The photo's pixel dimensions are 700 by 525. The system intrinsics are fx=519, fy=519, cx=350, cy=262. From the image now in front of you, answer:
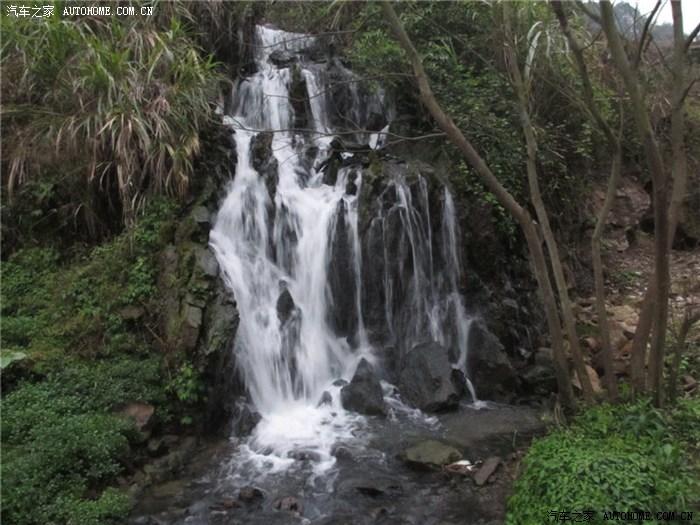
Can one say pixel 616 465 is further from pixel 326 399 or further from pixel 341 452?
pixel 326 399

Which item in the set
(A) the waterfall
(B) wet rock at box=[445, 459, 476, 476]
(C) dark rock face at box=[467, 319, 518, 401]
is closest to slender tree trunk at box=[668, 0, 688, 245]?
(B) wet rock at box=[445, 459, 476, 476]

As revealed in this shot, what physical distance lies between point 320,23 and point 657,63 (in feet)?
19.8

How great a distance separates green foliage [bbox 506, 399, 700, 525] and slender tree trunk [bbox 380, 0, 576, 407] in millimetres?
564

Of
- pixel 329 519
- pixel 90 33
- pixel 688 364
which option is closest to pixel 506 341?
pixel 688 364

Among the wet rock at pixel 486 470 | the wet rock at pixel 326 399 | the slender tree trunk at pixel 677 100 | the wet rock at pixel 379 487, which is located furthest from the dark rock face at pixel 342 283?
A: the slender tree trunk at pixel 677 100

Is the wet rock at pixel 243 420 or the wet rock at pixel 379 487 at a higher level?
the wet rock at pixel 243 420

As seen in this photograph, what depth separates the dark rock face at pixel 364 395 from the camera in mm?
5645

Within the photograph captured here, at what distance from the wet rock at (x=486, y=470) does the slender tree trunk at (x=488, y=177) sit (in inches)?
32.1

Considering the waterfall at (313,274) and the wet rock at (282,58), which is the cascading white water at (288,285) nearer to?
the waterfall at (313,274)

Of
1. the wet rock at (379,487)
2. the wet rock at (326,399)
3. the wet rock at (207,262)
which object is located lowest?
the wet rock at (379,487)

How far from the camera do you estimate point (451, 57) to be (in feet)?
26.2

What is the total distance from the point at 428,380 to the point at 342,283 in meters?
1.69

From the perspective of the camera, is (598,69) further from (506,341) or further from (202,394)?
(202,394)

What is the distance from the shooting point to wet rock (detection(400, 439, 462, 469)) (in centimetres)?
459
